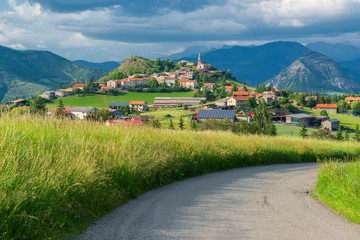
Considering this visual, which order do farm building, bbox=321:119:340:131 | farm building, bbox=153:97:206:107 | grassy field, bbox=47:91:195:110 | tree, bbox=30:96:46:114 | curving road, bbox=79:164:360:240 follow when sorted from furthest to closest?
1. farm building, bbox=153:97:206:107
2. grassy field, bbox=47:91:195:110
3. farm building, bbox=321:119:340:131
4. tree, bbox=30:96:46:114
5. curving road, bbox=79:164:360:240

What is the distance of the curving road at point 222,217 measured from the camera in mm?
5527

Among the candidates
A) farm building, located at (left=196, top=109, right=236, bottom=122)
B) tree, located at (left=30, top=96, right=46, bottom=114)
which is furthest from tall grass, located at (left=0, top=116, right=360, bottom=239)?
farm building, located at (left=196, top=109, right=236, bottom=122)

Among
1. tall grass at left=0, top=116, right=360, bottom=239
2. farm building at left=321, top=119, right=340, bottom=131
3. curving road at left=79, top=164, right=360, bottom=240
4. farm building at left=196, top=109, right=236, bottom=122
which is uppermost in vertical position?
tall grass at left=0, top=116, right=360, bottom=239

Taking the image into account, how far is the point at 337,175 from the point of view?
9023 mm

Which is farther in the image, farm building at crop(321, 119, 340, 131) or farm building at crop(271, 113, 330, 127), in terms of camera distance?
farm building at crop(271, 113, 330, 127)

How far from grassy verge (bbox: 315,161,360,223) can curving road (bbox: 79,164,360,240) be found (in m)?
0.23

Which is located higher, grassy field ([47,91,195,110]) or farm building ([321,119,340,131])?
grassy field ([47,91,195,110])

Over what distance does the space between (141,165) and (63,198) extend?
10.8ft

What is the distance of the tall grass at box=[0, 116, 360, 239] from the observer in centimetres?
491

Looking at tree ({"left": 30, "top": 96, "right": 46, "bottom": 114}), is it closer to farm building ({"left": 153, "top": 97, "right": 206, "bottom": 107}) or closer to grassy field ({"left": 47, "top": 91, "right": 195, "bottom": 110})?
grassy field ({"left": 47, "top": 91, "right": 195, "bottom": 110})

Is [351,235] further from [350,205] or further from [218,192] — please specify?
[218,192]

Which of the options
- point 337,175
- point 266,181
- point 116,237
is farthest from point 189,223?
point 266,181

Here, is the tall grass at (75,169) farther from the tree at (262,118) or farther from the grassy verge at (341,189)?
the tree at (262,118)

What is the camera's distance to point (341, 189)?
7723 mm
